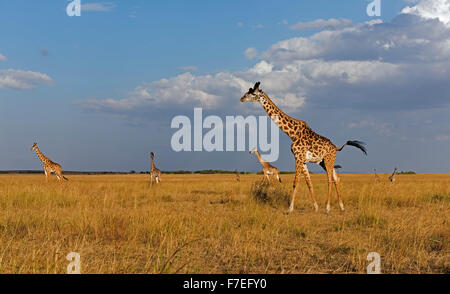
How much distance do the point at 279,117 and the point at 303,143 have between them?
1218 millimetres

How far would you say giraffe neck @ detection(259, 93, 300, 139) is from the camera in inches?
500

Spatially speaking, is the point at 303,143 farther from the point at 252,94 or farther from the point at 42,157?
the point at 42,157

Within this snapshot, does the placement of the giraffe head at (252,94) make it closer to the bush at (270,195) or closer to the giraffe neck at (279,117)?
the giraffe neck at (279,117)

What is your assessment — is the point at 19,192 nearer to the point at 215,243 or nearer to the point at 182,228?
the point at 182,228

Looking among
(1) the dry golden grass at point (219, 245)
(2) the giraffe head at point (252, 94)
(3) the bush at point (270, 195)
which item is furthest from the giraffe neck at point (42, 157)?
(2) the giraffe head at point (252, 94)

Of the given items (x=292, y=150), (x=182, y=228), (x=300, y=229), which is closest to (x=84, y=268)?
(x=182, y=228)

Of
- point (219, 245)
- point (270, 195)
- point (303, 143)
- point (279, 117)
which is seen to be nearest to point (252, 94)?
point (279, 117)

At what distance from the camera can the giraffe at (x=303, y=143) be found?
12070mm

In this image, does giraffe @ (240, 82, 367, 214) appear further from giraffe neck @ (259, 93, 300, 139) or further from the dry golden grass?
the dry golden grass

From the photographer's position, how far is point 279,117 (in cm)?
1284
